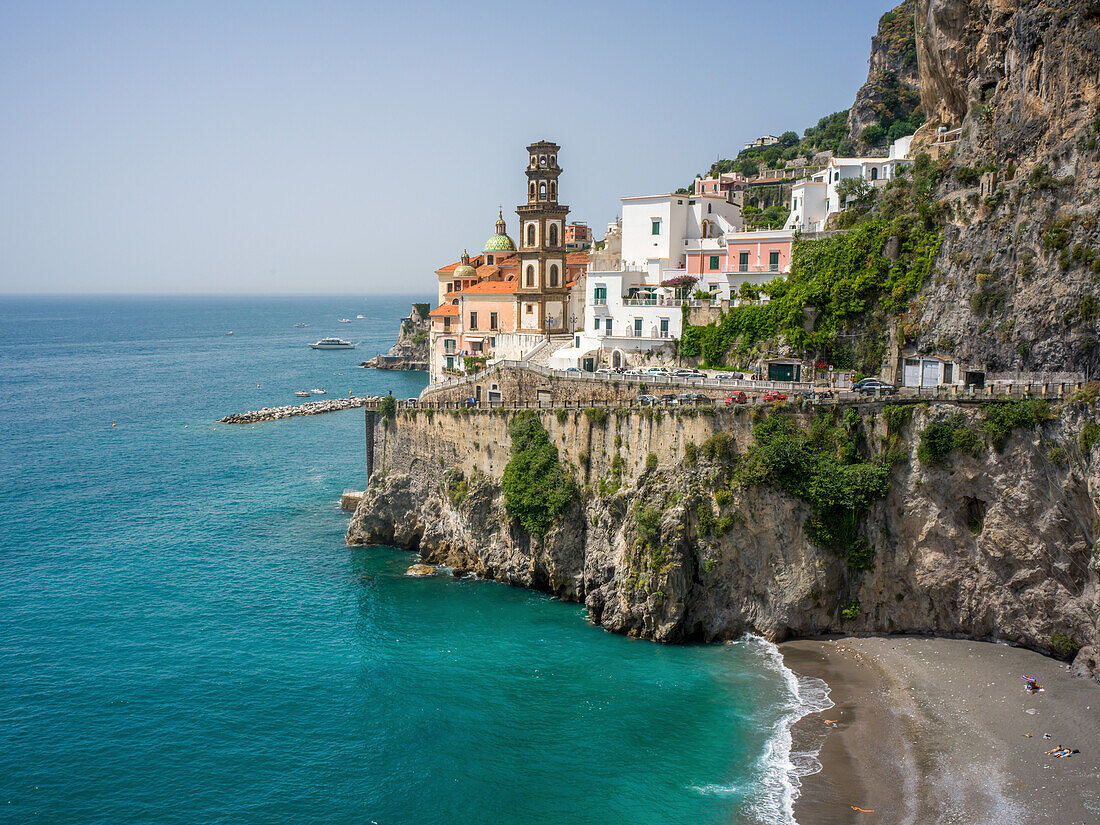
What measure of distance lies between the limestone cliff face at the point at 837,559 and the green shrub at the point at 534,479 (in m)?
0.99

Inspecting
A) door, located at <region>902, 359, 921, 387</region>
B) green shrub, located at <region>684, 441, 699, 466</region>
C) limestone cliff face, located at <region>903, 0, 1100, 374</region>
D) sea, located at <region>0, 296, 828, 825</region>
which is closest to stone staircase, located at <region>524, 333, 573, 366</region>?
sea, located at <region>0, 296, 828, 825</region>

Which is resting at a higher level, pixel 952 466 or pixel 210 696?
pixel 952 466

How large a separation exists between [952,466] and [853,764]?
1420cm

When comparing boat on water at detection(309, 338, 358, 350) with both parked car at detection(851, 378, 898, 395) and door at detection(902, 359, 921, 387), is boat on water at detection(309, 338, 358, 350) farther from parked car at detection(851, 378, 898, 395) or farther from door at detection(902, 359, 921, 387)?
parked car at detection(851, 378, 898, 395)

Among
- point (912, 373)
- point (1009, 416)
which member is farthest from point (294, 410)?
point (1009, 416)

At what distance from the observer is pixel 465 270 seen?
281 ft

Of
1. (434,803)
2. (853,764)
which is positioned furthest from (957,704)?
(434,803)

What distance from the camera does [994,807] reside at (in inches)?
1126

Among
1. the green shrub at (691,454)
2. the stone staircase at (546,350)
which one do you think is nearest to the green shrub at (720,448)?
the green shrub at (691,454)

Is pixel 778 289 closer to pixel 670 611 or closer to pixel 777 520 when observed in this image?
pixel 777 520

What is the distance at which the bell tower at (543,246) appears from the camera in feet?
226

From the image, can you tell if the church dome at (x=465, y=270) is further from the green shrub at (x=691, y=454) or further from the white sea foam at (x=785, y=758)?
the white sea foam at (x=785, y=758)

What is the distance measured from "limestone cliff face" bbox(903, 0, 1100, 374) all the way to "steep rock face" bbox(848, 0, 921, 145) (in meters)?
48.2

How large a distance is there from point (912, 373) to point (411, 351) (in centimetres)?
11495
